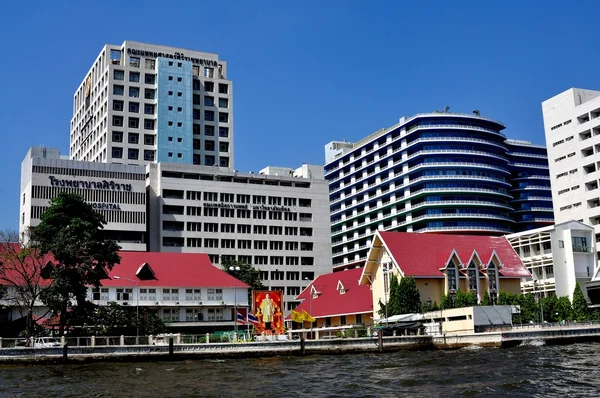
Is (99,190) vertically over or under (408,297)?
over

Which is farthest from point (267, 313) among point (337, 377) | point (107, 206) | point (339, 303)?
point (107, 206)

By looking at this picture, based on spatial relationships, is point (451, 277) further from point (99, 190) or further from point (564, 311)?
point (99, 190)

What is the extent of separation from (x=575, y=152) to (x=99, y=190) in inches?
3164

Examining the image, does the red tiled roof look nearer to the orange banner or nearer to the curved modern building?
the orange banner

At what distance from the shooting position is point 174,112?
148375 mm

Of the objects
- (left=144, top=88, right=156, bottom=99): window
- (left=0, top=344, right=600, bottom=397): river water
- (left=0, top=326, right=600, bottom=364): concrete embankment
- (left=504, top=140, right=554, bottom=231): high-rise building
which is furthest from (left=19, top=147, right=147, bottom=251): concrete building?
(left=504, top=140, right=554, bottom=231): high-rise building

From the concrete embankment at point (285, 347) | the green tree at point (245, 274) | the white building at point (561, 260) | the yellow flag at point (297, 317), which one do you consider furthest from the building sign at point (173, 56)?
the concrete embankment at point (285, 347)

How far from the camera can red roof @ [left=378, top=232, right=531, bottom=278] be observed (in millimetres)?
87375

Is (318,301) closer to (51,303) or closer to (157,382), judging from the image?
(51,303)

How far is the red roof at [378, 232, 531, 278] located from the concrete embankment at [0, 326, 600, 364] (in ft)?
48.1

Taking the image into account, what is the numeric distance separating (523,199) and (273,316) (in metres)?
102

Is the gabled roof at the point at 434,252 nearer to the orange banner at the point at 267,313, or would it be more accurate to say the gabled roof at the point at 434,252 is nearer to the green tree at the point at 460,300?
the green tree at the point at 460,300

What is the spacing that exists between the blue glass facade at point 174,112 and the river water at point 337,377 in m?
87.9

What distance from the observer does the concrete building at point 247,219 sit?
426 ft
